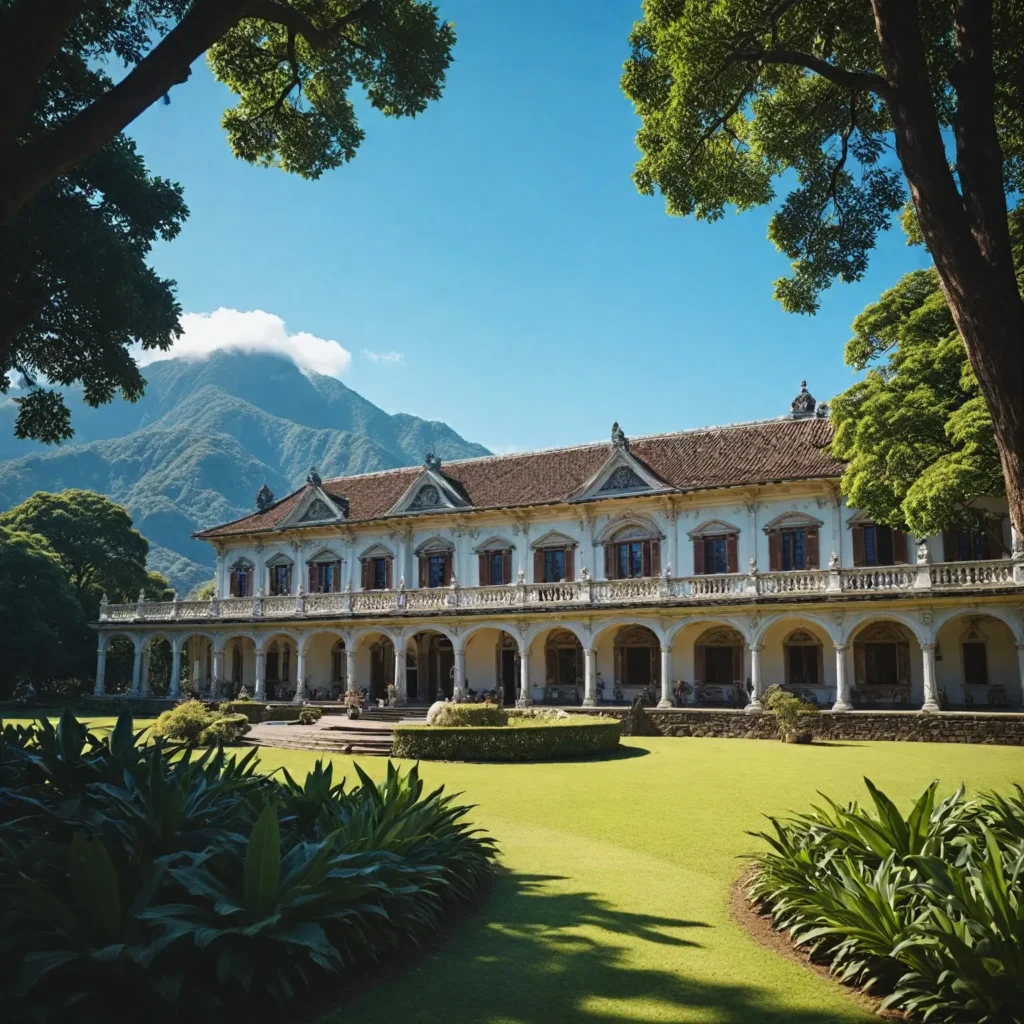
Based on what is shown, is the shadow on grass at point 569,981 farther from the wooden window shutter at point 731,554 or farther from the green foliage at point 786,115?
the wooden window shutter at point 731,554

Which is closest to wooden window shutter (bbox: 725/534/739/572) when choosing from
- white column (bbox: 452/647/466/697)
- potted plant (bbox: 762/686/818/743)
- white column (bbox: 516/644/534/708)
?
potted plant (bbox: 762/686/818/743)

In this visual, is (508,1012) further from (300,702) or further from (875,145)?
(300,702)

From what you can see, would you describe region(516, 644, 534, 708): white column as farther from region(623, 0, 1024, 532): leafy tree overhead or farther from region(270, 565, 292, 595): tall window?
region(623, 0, 1024, 532): leafy tree overhead

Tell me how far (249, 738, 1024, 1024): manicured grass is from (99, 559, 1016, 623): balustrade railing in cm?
896

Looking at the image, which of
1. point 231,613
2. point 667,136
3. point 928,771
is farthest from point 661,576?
point 667,136

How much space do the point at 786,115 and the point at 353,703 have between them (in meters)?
24.0

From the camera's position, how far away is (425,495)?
3522cm

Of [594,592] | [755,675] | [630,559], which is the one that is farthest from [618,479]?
[755,675]

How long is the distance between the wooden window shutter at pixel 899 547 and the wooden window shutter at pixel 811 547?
226 centimetres

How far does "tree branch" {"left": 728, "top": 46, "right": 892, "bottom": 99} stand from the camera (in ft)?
22.6

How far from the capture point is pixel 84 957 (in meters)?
4.64

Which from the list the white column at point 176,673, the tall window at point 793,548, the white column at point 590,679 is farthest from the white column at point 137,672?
the tall window at point 793,548

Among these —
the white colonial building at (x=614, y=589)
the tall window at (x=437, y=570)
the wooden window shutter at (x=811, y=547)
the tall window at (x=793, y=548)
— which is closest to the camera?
the white colonial building at (x=614, y=589)

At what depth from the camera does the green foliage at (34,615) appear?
3838 cm
